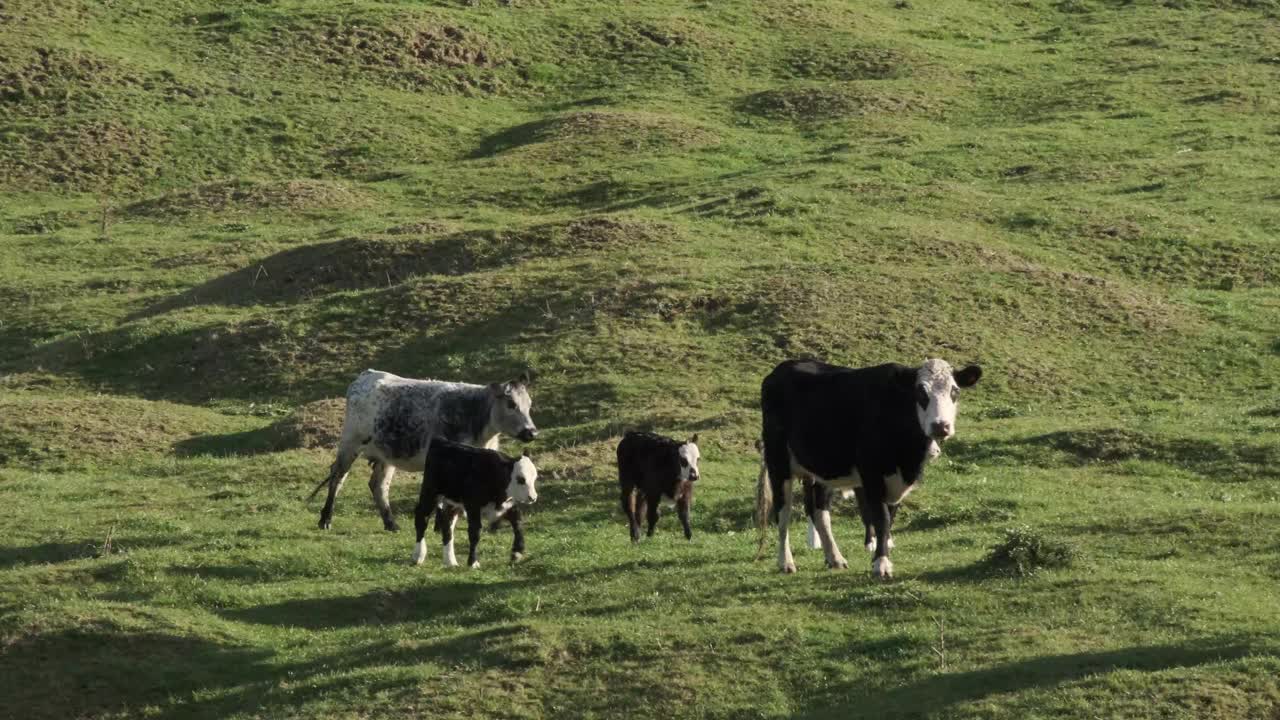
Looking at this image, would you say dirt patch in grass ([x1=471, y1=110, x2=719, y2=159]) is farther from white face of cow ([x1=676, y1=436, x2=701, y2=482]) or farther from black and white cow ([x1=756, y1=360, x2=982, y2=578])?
black and white cow ([x1=756, y1=360, x2=982, y2=578])

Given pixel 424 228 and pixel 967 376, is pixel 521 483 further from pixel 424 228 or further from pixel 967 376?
pixel 424 228

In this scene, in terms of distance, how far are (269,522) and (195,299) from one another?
20.0 metres

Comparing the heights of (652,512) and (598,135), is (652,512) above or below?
above

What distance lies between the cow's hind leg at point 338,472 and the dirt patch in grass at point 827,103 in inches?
1635

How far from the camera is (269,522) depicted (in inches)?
1054

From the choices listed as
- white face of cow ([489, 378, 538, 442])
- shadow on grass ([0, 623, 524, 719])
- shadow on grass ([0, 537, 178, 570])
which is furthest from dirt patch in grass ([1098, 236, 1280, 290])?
shadow on grass ([0, 623, 524, 719])

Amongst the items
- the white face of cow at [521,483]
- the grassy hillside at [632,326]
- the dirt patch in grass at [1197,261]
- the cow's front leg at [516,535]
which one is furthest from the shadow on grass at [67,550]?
the dirt patch in grass at [1197,261]

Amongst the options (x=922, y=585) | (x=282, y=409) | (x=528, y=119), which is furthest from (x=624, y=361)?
(x=528, y=119)

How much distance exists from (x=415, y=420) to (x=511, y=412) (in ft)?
4.47

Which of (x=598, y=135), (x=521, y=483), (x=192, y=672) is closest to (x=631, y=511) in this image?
(x=521, y=483)

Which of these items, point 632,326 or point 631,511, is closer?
point 631,511

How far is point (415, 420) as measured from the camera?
2605cm

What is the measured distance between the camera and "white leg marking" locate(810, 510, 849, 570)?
21547mm

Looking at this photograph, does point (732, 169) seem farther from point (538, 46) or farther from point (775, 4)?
point (775, 4)
